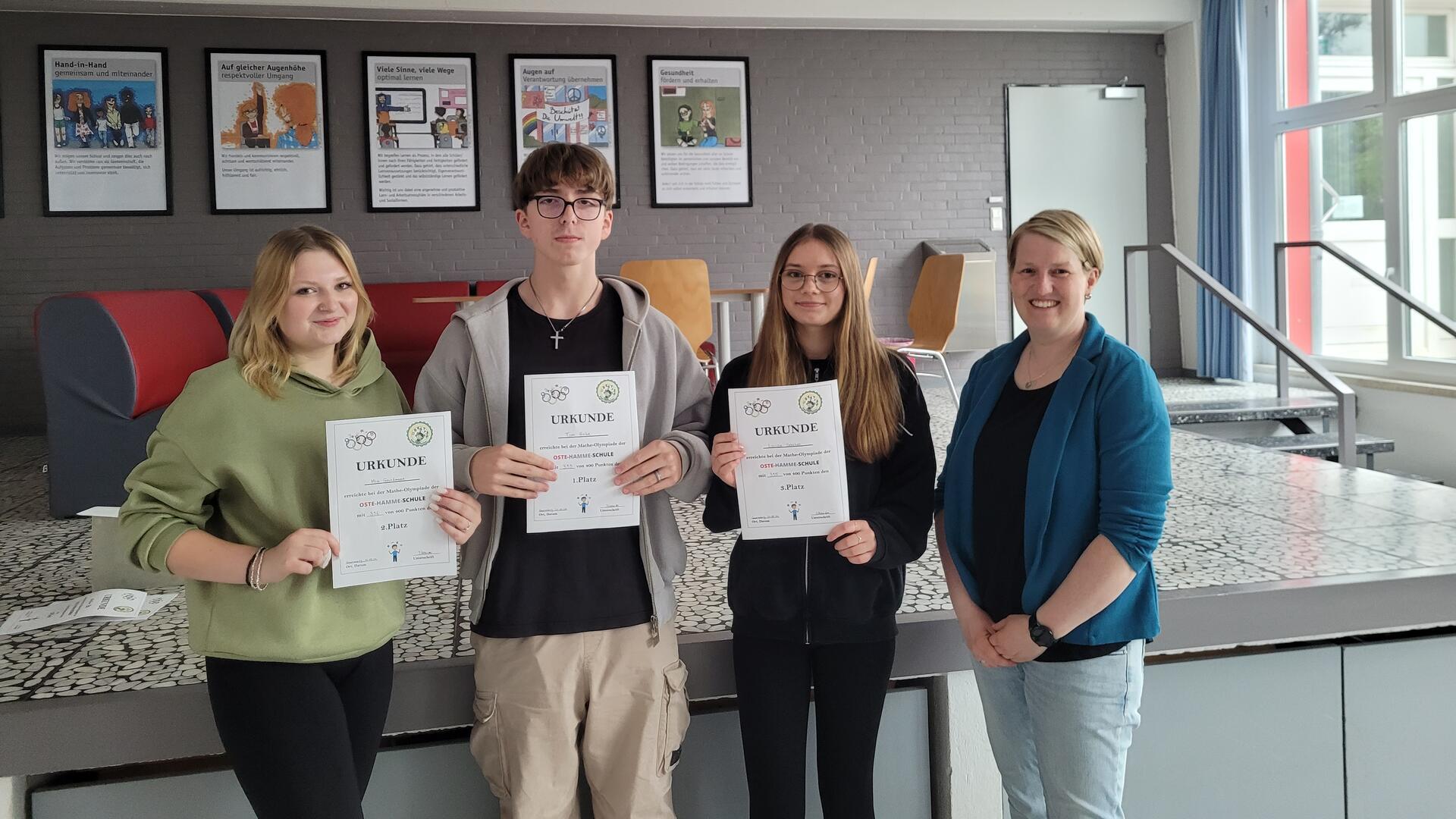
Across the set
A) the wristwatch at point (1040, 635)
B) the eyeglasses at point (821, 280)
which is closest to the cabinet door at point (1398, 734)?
the wristwatch at point (1040, 635)

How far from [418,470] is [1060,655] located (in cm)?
97

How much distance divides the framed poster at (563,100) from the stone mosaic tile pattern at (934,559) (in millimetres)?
3842

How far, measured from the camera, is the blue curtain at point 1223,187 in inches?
270

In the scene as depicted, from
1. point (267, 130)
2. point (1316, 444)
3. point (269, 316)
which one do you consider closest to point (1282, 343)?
point (1316, 444)

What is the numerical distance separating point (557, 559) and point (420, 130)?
5.84 m

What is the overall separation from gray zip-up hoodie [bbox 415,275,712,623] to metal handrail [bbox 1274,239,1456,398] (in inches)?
181

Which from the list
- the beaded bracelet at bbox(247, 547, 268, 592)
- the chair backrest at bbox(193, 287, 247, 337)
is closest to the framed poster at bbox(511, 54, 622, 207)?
the chair backrest at bbox(193, 287, 247, 337)

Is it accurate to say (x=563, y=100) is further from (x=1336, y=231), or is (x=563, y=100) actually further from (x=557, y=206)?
(x=557, y=206)

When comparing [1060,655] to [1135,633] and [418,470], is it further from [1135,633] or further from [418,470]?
[418,470]

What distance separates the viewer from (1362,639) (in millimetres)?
2361

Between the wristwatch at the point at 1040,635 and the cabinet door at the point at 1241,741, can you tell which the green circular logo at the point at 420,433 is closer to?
the wristwatch at the point at 1040,635

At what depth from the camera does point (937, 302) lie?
496 centimetres

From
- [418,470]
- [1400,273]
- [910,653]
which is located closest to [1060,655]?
[910,653]

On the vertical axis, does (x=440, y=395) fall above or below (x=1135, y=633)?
above
